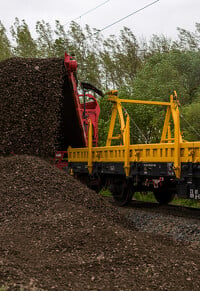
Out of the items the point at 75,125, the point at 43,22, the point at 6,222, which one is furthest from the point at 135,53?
the point at 6,222

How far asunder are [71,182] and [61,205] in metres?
1.47

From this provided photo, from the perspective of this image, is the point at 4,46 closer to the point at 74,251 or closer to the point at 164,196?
the point at 164,196

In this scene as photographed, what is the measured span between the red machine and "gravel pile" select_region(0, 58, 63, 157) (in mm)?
445

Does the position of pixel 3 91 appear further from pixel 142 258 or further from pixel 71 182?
pixel 142 258

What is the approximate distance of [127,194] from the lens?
1129 cm

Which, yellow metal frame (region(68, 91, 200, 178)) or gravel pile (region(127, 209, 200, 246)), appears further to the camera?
yellow metal frame (region(68, 91, 200, 178))

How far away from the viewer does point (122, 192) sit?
446 inches

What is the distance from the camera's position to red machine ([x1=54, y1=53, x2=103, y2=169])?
11438 mm

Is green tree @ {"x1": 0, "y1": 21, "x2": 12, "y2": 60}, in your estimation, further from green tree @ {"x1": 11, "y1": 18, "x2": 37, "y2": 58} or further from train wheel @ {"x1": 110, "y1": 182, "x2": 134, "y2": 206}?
train wheel @ {"x1": 110, "y1": 182, "x2": 134, "y2": 206}

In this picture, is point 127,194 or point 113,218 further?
point 127,194

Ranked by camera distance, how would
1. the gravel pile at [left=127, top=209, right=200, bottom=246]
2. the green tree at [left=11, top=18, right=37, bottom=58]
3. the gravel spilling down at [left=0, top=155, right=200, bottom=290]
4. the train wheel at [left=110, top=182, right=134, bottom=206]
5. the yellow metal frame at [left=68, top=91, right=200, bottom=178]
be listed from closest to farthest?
the gravel spilling down at [left=0, top=155, right=200, bottom=290], the gravel pile at [left=127, top=209, right=200, bottom=246], the yellow metal frame at [left=68, top=91, right=200, bottom=178], the train wheel at [left=110, top=182, right=134, bottom=206], the green tree at [left=11, top=18, right=37, bottom=58]

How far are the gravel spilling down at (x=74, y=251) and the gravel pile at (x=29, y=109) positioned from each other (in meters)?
2.82

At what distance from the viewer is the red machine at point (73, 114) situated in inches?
450

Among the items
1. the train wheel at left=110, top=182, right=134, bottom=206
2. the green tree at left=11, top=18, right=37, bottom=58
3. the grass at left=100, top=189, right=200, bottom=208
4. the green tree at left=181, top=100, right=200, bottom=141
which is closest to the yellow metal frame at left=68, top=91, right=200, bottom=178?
the train wheel at left=110, top=182, right=134, bottom=206
